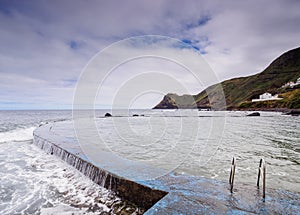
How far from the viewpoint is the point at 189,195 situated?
4.25 m

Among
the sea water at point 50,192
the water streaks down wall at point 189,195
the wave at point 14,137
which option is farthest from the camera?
the wave at point 14,137

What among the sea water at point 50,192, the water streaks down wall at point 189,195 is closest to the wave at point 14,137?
the sea water at point 50,192

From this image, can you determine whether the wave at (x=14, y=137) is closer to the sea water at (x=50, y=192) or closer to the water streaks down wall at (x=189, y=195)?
the sea water at (x=50, y=192)

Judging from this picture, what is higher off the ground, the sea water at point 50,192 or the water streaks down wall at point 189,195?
the water streaks down wall at point 189,195

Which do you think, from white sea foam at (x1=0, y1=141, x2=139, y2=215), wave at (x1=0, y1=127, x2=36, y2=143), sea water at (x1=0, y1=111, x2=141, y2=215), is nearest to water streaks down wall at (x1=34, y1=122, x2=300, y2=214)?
sea water at (x1=0, y1=111, x2=141, y2=215)

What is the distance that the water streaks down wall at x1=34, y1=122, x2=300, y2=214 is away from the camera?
366 centimetres

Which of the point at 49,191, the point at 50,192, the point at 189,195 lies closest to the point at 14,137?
the point at 49,191

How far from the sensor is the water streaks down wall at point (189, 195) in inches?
144

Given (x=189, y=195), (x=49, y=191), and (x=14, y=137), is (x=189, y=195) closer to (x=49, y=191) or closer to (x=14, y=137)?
(x=49, y=191)

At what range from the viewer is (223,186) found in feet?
15.9

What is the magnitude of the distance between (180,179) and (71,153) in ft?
18.6

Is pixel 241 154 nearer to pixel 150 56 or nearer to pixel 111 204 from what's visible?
pixel 150 56

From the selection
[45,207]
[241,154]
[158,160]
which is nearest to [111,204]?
[45,207]

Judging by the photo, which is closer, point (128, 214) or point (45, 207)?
point (128, 214)
